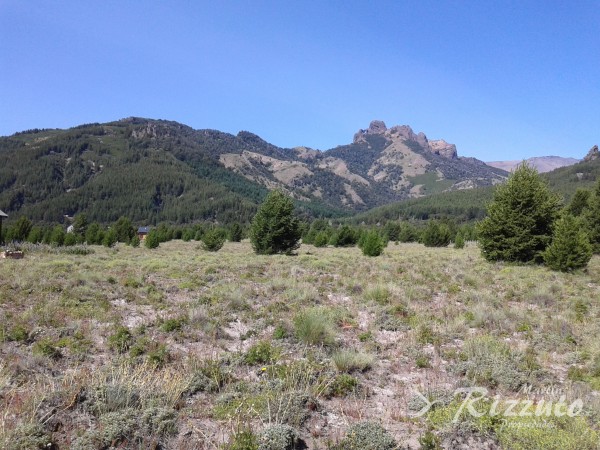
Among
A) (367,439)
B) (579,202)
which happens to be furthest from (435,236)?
(367,439)

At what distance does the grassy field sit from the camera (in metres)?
4.52

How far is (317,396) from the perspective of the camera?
5.62m

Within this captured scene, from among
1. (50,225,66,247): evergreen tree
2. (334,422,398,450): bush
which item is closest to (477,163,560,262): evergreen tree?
(334,422,398,450): bush

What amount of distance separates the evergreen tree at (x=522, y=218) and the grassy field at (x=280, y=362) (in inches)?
295

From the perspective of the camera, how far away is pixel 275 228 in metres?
31.7

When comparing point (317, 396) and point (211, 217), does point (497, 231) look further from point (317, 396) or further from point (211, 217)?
point (211, 217)

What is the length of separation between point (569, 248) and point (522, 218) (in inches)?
134

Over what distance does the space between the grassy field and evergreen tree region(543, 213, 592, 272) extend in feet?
15.6

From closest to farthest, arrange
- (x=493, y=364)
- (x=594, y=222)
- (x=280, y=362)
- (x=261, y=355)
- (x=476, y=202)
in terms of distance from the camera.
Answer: (x=493, y=364) < (x=280, y=362) < (x=261, y=355) < (x=594, y=222) < (x=476, y=202)

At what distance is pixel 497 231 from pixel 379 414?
19733mm

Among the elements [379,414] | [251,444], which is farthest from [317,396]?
[251,444]

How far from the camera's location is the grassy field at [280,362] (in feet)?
14.8

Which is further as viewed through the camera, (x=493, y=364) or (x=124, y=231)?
(x=124, y=231)

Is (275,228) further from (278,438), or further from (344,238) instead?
(278,438)
